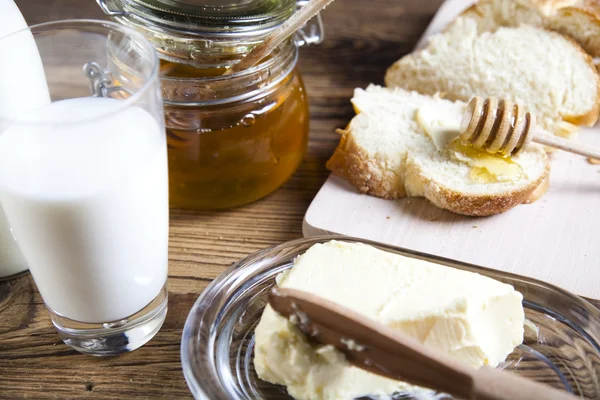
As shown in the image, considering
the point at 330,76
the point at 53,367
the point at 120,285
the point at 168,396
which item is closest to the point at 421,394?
the point at 168,396

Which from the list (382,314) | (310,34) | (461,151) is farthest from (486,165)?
(382,314)

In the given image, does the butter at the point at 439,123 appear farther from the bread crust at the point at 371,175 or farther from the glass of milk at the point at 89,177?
the glass of milk at the point at 89,177

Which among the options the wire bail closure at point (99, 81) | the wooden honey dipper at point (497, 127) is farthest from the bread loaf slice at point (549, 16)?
the wire bail closure at point (99, 81)

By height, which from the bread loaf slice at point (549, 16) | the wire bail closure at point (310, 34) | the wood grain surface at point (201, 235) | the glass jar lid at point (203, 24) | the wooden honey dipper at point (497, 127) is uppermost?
the glass jar lid at point (203, 24)

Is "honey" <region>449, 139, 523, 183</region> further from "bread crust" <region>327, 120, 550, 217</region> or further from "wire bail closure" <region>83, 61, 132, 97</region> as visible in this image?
"wire bail closure" <region>83, 61, 132, 97</region>

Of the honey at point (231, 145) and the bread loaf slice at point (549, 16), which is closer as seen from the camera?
the honey at point (231, 145)

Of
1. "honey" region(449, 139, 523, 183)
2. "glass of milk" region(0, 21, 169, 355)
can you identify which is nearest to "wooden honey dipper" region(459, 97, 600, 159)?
"honey" region(449, 139, 523, 183)

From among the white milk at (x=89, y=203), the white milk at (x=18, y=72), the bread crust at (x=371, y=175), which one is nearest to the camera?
the white milk at (x=89, y=203)
